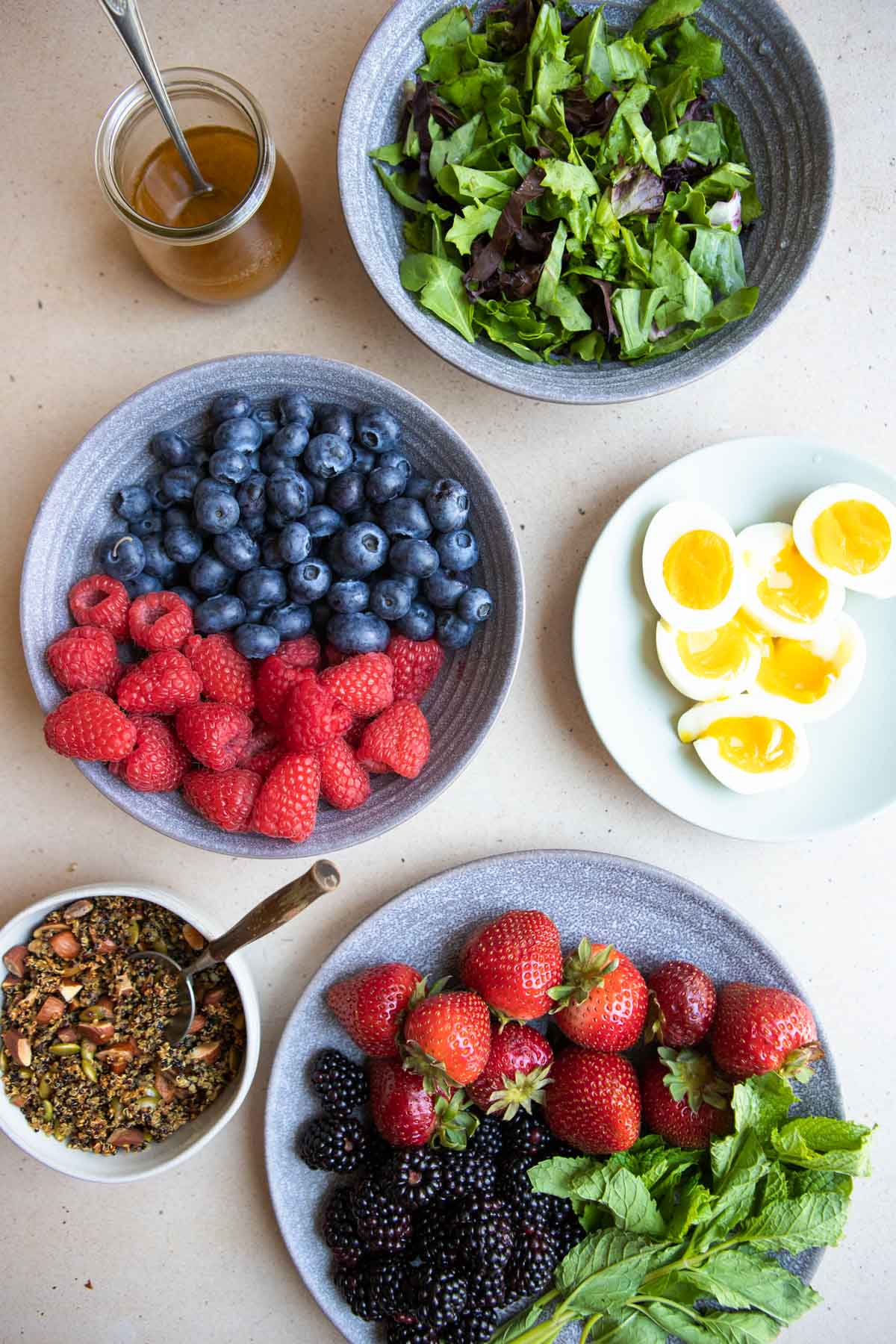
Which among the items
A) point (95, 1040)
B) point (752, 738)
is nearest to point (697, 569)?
point (752, 738)

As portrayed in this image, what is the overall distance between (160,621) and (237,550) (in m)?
0.12

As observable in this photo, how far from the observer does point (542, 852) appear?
1222 mm

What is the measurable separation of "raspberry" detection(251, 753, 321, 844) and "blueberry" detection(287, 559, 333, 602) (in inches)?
7.5

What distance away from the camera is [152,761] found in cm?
108

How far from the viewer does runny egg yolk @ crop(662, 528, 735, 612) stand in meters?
1.19

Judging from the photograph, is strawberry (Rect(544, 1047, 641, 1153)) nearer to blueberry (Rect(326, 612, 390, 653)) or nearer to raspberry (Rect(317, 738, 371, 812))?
raspberry (Rect(317, 738, 371, 812))

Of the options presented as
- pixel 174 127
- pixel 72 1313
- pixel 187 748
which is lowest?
pixel 72 1313

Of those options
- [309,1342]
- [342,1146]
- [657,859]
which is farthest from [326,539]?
[309,1342]

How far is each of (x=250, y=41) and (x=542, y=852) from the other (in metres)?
1.14

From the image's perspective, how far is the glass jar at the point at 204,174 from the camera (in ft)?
3.57

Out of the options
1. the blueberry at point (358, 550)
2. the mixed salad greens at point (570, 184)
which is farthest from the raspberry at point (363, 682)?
the mixed salad greens at point (570, 184)

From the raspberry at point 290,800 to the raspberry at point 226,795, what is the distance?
0.8 inches

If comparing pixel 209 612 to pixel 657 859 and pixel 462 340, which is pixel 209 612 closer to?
pixel 462 340

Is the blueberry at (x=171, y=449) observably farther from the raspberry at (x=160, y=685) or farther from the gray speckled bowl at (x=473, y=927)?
the gray speckled bowl at (x=473, y=927)
